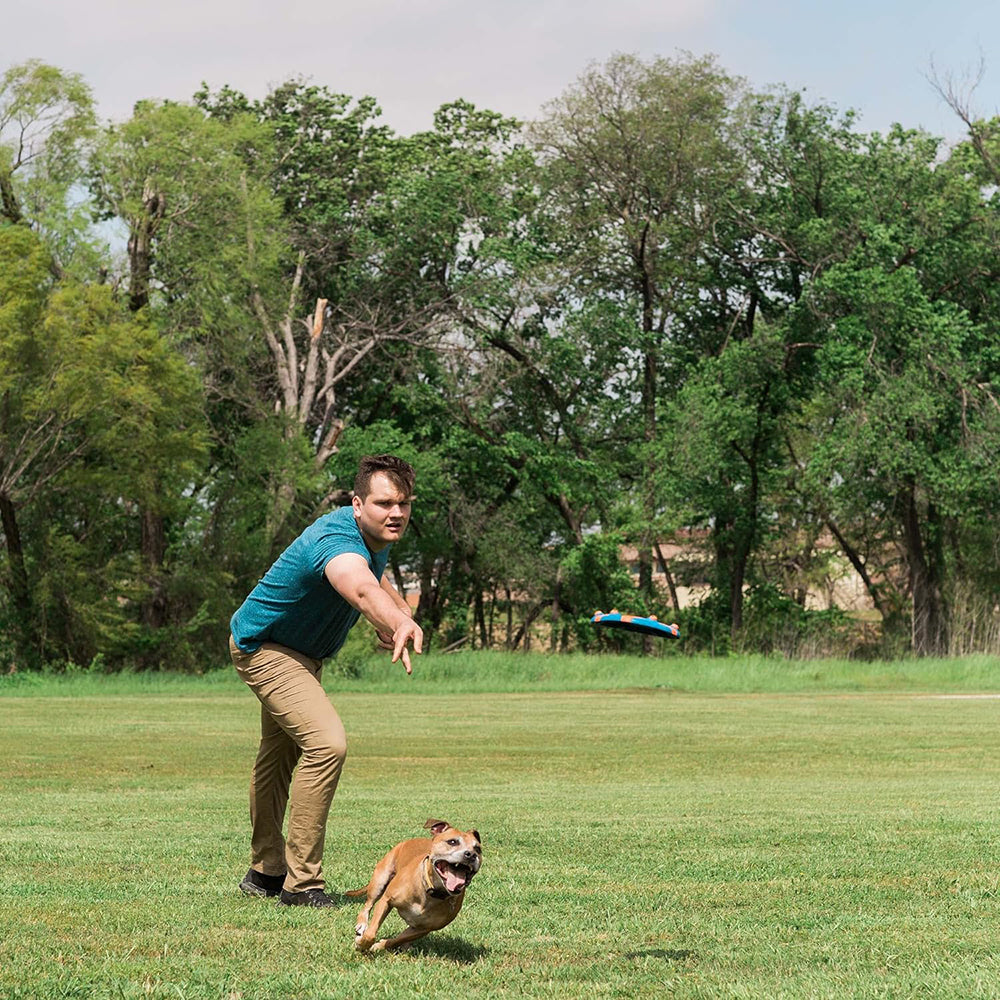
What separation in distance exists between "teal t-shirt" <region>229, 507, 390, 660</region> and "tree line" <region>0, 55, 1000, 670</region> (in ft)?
98.5

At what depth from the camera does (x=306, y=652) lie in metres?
7.70

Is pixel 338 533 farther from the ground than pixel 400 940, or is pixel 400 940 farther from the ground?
pixel 338 533

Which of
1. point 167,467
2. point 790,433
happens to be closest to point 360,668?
point 167,467

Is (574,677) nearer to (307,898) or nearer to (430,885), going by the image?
(307,898)

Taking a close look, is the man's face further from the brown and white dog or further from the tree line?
the tree line

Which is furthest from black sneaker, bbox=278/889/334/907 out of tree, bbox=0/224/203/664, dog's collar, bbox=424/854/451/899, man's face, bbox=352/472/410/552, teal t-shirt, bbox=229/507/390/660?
tree, bbox=0/224/203/664

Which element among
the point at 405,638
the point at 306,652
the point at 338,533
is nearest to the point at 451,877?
the point at 405,638

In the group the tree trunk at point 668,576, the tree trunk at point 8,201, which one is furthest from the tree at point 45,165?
the tree trunk at point 668,576

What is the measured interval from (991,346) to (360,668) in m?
22.2

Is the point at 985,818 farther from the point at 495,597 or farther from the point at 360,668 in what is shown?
the point at 495,597

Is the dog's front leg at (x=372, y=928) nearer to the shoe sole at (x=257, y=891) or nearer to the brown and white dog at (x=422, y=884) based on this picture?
the brown and white dog at (x=422, y=884)

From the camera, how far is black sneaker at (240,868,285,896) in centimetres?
786

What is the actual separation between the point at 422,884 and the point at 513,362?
4413 centimetres

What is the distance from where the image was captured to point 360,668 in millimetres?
37062
